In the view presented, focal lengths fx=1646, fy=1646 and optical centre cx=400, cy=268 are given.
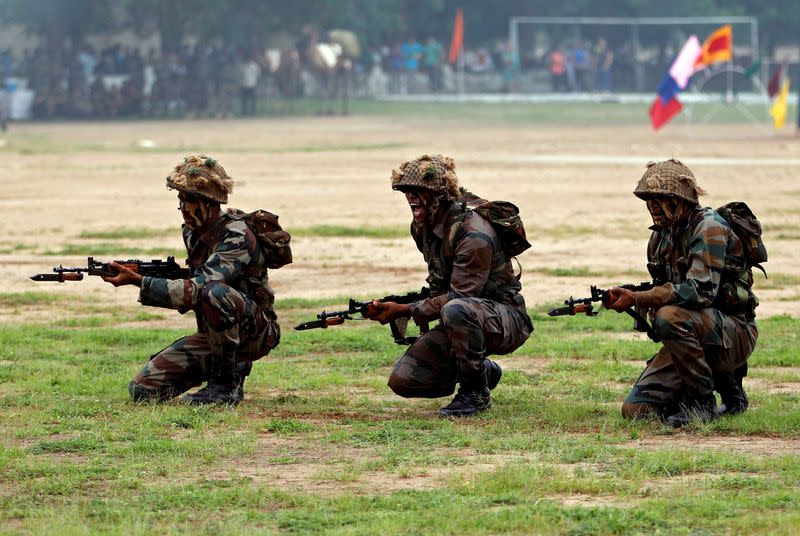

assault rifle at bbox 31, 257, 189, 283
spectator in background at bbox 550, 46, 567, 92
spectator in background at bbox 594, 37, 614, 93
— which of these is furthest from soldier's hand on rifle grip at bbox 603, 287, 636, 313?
spectator in background at bbox 550, 46, 567, 92

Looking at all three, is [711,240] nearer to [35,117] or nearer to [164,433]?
[164,433]

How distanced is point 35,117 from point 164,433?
4468 cm

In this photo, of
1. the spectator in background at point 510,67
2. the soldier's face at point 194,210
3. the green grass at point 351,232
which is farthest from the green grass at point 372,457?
the spectator in background at point 510,67

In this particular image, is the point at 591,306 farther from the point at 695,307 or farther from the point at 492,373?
the point at 492,373

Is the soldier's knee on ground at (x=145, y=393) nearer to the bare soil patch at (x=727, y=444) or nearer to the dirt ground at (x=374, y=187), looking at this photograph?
the bare soil patch at (x=727, y=444)

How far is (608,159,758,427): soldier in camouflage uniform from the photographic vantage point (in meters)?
7.58

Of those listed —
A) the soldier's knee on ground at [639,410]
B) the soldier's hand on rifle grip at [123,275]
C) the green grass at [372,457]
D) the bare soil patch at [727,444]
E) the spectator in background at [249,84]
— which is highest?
the spectator in background at [249,84]

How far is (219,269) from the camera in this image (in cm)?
818

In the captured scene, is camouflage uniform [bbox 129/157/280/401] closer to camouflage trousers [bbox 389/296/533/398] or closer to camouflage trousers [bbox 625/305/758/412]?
camouflage trousers [bbox 389/296/533/398]

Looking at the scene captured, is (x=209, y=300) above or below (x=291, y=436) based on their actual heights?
above

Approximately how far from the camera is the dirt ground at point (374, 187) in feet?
48.5

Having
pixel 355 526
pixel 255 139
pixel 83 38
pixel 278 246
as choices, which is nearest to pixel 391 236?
pixel 278 246

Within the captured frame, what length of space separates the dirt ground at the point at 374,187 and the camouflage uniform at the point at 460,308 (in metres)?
4.61

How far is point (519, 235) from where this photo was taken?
8070 mm
